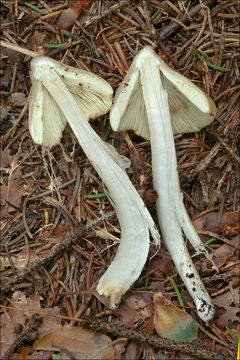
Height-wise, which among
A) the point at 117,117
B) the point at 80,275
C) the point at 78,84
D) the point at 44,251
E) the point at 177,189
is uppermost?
the point at 78,84

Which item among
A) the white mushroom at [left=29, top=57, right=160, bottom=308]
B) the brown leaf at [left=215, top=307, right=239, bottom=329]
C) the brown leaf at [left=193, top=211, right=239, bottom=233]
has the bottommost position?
the brown leaf at [left=215, top=307, right=239, bottom=329]

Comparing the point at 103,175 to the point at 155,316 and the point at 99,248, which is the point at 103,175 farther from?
the point at 155,316

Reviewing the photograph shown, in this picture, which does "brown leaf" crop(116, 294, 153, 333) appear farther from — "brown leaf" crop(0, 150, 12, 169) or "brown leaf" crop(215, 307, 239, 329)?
"brown leaf" crop(0, 150, 12, 169)

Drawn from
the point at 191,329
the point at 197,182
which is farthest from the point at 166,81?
the point at 191,329

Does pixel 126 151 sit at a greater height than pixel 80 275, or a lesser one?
greater

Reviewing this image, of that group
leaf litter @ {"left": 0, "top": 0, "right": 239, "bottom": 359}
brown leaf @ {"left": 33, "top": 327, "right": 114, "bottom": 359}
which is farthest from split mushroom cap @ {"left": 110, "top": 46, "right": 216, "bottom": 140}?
brown leaf @ {"left": 33, "top": 327, "right": 114, "bottom": 359}

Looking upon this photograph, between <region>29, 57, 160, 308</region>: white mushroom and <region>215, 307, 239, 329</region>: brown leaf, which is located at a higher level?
<region>29, 57, 160, 308</region>: white mushroom

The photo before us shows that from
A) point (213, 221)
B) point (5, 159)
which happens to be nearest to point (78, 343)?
point (213, 221)

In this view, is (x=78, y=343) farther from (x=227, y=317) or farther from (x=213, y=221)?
(x=213, y=221)
